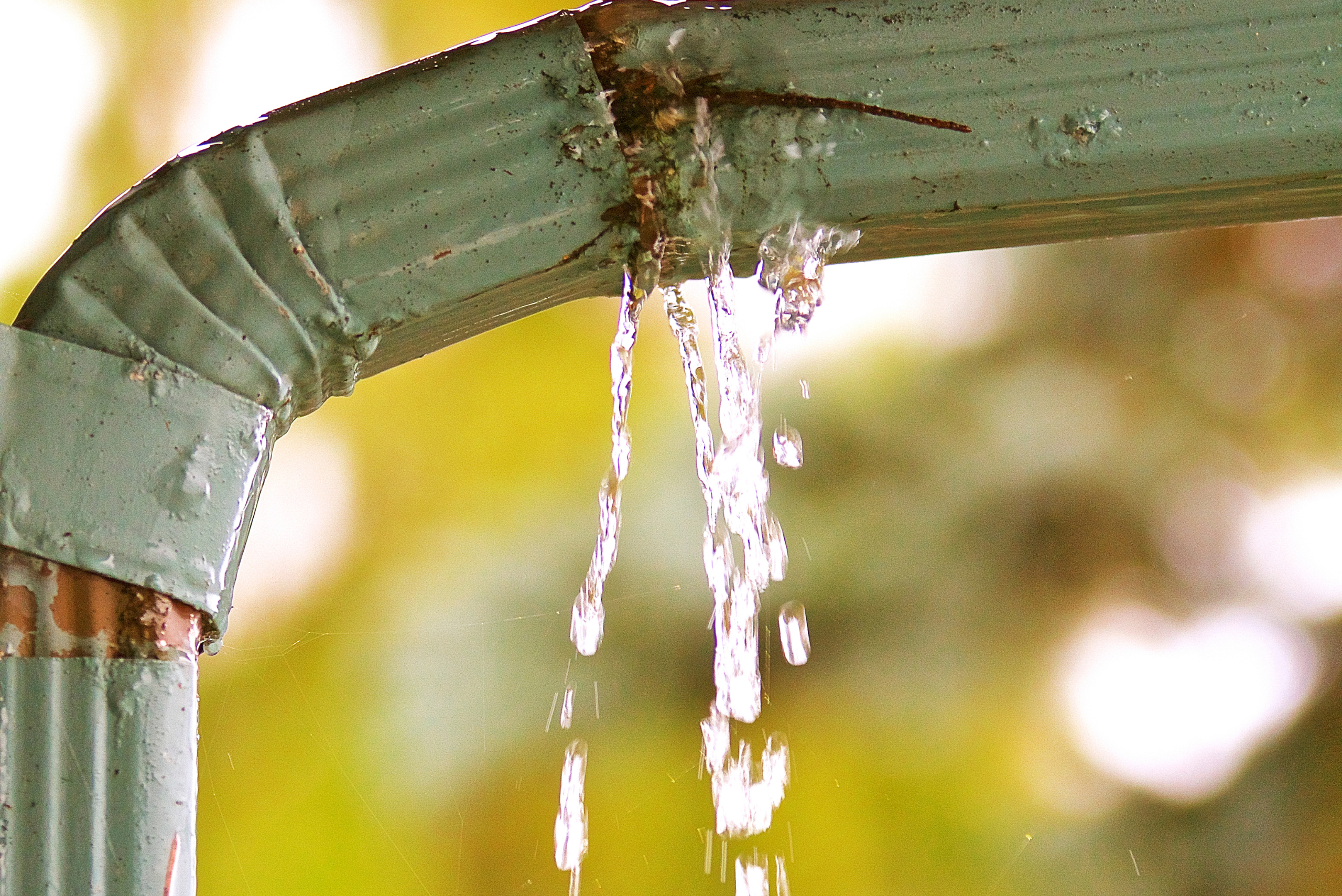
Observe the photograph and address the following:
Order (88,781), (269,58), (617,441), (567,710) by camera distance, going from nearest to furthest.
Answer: (88,781) < (617,441) < (269,58) < (567,710)

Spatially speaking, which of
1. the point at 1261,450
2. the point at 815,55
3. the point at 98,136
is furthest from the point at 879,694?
the point at 815,55

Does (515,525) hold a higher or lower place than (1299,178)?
higher

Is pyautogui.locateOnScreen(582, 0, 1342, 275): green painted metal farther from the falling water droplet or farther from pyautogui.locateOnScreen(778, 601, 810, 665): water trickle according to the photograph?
the falling water droplet

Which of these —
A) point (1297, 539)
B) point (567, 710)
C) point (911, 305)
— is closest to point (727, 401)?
point (567, 710)

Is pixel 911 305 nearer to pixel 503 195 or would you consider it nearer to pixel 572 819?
pixel 572 819

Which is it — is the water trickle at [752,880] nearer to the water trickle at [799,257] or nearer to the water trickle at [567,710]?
the water trickle at [567,710]

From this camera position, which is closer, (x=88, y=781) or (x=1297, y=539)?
(x=88, y=781)

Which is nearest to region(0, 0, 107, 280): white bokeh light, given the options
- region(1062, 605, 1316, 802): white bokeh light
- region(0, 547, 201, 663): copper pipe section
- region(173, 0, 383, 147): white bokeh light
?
region(173, 0, 383, 147): white bokeh light

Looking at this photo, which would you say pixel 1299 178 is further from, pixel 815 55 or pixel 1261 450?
pixel 1261 450
